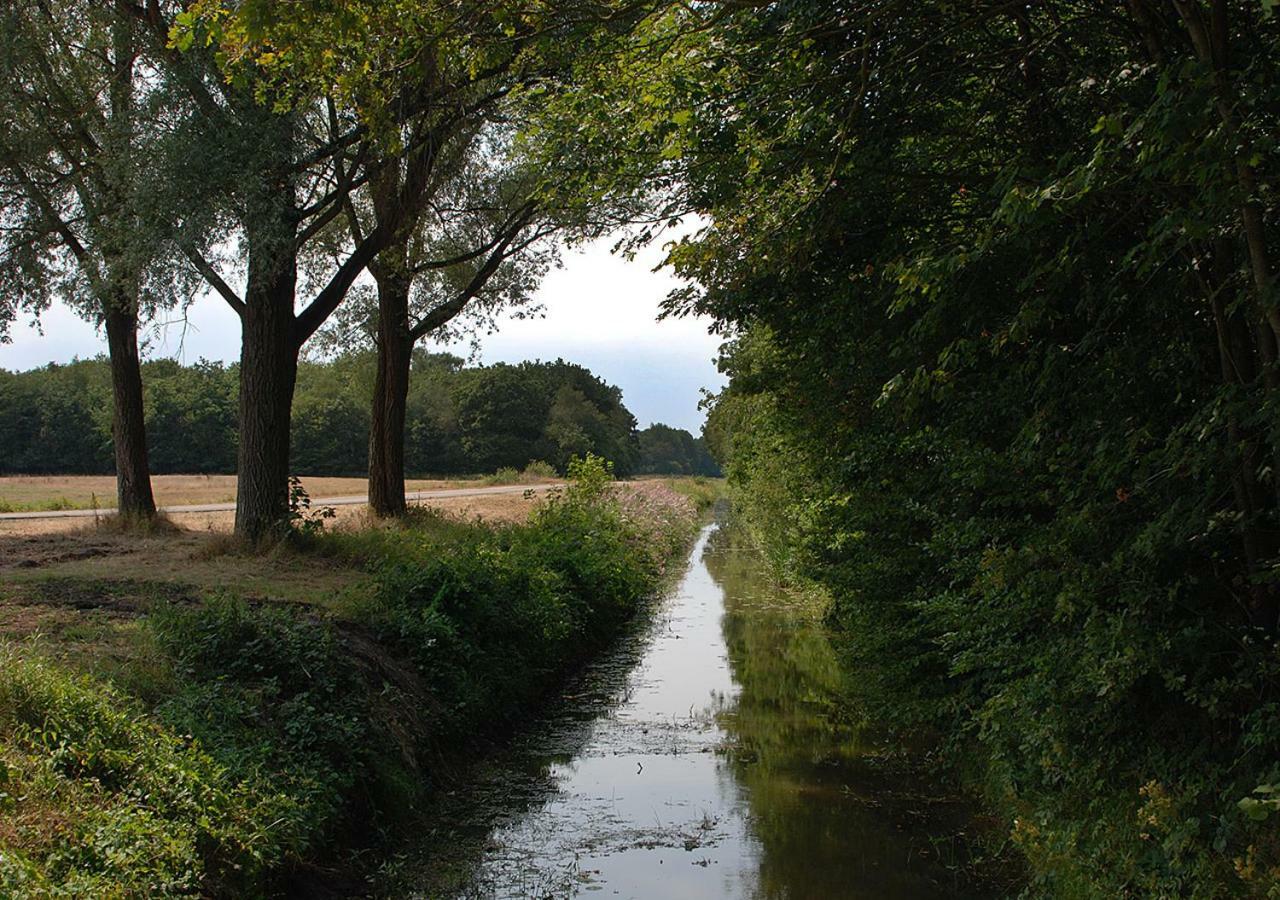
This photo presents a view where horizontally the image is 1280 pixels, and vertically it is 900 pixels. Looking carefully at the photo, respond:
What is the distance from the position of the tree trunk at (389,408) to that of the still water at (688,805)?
7.19 meters

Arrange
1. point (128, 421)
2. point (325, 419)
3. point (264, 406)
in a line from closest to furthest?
point (264, 406) < point (128, 421) < point (325, 419)

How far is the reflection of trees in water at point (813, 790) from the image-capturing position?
7.34m

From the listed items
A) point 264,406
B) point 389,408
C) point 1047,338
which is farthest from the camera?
point 389,408

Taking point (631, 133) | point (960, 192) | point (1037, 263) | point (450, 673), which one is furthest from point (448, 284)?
point (1037, 263)

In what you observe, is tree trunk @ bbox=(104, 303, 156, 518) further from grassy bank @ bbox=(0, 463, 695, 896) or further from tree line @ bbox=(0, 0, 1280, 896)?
tree line @ bbox=(0, 0, 1280, 896)

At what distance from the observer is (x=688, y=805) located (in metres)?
9.02

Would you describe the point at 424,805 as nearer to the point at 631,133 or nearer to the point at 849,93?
the point at 631,133

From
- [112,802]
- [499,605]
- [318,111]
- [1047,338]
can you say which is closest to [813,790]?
[499,605]

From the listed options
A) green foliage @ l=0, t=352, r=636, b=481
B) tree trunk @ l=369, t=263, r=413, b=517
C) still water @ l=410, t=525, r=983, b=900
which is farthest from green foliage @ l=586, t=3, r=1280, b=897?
green foliage @ l=0, t=352, r=636, b=481

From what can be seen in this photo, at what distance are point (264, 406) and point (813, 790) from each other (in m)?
8.92

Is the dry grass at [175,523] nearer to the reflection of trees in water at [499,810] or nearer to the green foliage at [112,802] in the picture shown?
the reflection of trees in water at [499,810]

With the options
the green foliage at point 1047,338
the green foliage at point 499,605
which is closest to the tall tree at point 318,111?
the green foliage at point 1047,338

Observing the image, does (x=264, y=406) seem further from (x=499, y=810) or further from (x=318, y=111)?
(x=499, y=810)

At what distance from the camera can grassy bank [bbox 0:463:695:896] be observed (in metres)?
5.09
